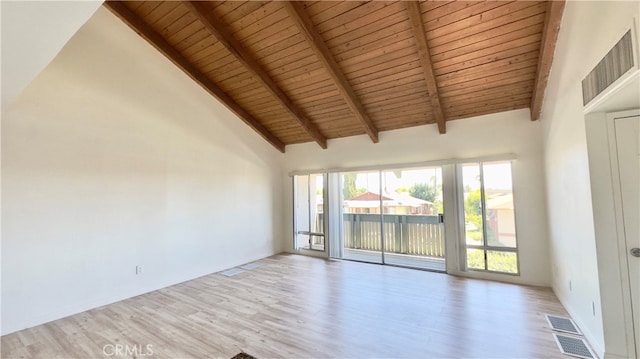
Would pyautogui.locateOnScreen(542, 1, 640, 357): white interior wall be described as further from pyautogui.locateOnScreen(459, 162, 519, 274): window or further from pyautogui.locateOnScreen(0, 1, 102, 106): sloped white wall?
pyautogui.locateOnScreen(0, 1, 102, 106): sloped white wall

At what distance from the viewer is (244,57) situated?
4.15 metres

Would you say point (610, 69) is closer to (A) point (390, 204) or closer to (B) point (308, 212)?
(A) point (390, 204)

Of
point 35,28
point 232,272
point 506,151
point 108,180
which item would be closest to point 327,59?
point 35,28

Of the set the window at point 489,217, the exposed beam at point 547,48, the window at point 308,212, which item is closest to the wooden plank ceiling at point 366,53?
the exposed beam at point 547,48

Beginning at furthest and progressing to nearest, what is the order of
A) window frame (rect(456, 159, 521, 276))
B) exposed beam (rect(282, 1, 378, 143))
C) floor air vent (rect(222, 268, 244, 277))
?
floor air vent (rect(222, 268, 244, 277)) < window frame (rect(456, 159, 521, 276)) < exposed beam (rect(282, 1, 378, 143))

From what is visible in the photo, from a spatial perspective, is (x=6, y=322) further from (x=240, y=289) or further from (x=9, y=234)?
(x=240, y=289)

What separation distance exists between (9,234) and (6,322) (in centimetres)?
93

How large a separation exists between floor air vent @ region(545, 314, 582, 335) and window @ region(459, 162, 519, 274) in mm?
1374

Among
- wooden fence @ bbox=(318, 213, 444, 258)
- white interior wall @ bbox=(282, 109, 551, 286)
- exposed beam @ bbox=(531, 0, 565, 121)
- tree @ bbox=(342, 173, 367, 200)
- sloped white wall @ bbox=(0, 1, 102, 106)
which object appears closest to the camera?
sloped white wall @ bbox=(0, 1, 102, 106)

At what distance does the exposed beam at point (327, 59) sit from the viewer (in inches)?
128

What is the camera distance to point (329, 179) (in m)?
6.21

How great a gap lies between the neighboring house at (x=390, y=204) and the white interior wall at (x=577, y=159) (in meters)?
2.36

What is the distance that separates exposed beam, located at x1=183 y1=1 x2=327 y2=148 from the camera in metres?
3.53

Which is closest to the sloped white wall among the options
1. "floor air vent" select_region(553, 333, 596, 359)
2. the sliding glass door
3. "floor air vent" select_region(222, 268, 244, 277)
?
"floor air vent" select_region(222, 268, 244, 277)
